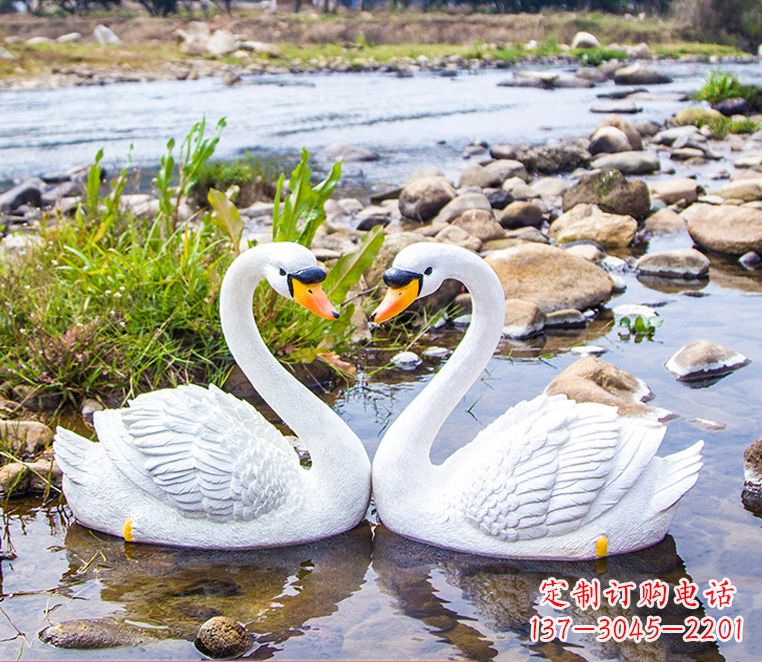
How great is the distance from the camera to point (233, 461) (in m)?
4.65

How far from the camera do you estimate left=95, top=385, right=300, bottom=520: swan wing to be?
4.64m

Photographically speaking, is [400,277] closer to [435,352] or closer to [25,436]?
[25,436]

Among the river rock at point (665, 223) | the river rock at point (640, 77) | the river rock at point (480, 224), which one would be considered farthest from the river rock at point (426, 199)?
the river rock at point (640, 77)

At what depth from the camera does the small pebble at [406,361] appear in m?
7.22

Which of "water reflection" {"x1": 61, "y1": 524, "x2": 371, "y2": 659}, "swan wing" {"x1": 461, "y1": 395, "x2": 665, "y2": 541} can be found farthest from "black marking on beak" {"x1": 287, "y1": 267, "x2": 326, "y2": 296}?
"water reflection" {"x1": 61, "y1": 524, "x2": 371, "y2": 659}

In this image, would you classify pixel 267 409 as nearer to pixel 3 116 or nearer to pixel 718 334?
pixel 718 334

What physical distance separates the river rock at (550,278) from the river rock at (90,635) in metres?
4.83

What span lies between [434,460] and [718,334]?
10.2 feet

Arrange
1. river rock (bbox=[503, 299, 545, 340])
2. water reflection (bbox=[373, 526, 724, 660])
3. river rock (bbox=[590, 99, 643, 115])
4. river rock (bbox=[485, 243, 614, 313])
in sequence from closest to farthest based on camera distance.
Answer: water reflection (bbox=[373, 526, 724, 660]) → river rock (bbox=[503, 299, 545, 340]) → river rock (bbox=[485, 243, 614, 313]) → river rock (bbox=[590, 99, 643, 115])

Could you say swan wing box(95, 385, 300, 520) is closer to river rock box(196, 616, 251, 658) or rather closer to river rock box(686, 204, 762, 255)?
river rock box(196, 616, 251, 658)

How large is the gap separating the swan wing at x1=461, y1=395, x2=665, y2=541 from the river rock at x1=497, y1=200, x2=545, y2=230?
678 centimetres

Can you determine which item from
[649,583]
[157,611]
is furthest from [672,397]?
[157,611]

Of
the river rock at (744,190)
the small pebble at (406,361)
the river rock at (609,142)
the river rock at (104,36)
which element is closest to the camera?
the small pebble at (406,361)

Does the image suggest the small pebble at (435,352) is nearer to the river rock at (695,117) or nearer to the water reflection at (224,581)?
the water reflection at (224,581)
